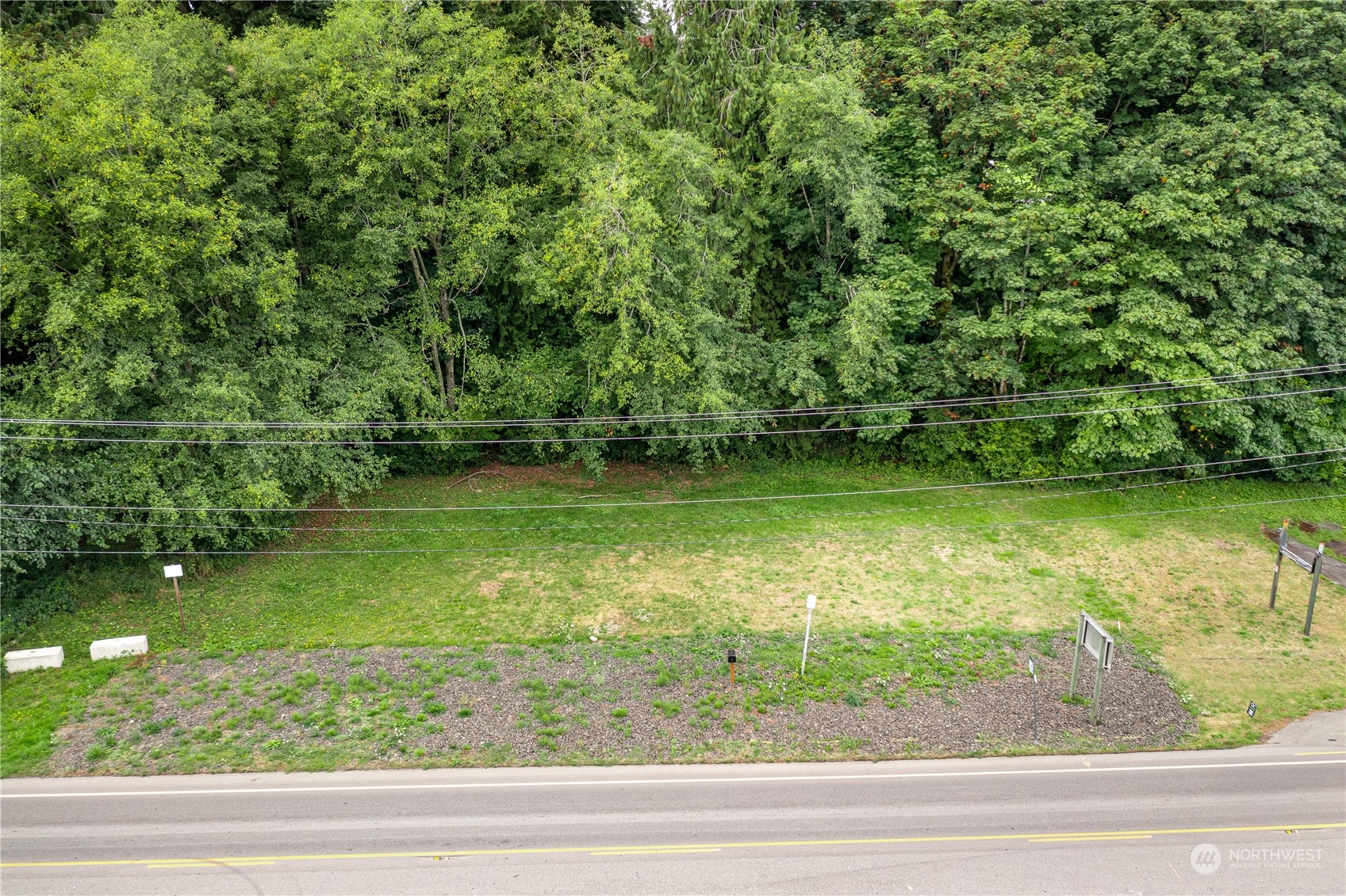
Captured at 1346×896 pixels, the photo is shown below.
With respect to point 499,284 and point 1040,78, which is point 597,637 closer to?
point 499,284

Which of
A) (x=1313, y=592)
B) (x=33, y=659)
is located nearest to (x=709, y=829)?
(x=33, y=659)

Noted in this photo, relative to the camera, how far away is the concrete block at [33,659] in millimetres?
14445

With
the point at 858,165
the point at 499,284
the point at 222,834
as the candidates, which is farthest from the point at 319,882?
the point at 858,165

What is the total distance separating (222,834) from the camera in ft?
36.9

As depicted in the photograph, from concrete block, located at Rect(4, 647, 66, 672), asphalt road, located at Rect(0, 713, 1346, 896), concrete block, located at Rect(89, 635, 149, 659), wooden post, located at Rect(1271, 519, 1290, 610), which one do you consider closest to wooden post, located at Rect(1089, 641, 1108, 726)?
asphalt road, located at Rect(0, 713, 1346, 896)

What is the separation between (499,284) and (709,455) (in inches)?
324

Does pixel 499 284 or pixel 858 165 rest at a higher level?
pixel 858 165

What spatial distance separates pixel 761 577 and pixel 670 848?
25.9ft

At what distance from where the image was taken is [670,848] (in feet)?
36.3

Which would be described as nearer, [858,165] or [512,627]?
[512,627]

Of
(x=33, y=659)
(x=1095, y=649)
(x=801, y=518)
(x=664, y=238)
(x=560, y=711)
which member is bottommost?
(x=560, y=711)

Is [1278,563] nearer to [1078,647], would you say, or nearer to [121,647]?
[1078,647]

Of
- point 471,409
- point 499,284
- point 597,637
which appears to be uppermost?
point 499,284

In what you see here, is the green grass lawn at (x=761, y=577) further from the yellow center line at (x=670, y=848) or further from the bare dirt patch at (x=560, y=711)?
the yellow center line at (x=670, y=848)
